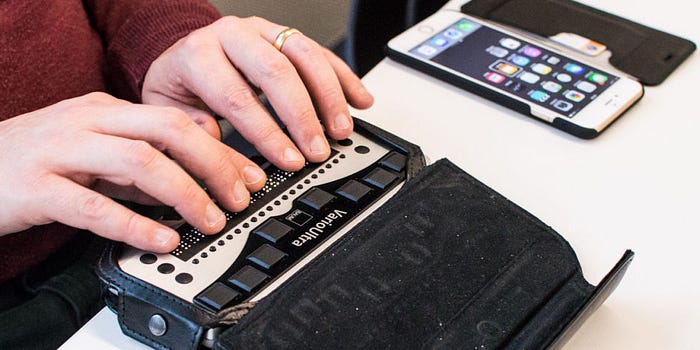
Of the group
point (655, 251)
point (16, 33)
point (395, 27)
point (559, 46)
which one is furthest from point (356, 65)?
point (655, 251)

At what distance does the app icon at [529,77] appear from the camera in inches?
27.9

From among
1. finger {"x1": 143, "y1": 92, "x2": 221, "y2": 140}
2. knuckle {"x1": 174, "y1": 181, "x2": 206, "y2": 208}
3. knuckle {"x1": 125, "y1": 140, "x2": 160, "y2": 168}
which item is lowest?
finger {"x1": 143, "y1": 92, "x2": 221, "y2": 140}

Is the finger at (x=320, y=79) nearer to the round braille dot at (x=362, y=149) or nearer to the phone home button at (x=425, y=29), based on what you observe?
the round braille dot at (x=362, y=149)

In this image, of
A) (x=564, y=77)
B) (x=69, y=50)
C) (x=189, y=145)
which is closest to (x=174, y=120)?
(x=189, y=145)

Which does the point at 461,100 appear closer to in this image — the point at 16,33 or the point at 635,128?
the point at 635,128

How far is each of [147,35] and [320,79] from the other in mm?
233

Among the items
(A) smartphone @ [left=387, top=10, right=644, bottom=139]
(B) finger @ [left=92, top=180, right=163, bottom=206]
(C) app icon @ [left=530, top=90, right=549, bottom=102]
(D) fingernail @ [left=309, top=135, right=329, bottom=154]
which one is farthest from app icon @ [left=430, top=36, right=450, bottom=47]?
(B) finger @ [left=92, top=180, right=163, bottom=206]

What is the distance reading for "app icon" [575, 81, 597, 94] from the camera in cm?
70

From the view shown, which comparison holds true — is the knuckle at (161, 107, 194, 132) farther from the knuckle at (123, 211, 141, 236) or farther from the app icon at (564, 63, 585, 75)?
the app icon at (564, 63, 585, 75)

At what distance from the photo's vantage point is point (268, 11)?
969 mm

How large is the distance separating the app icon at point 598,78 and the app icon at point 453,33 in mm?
126

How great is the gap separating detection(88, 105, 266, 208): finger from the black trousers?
4.9 inches

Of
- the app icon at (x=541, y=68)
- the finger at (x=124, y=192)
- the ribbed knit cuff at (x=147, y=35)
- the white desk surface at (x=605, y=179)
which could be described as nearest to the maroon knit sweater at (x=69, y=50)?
the ribbed knit cuff at (x=147, y=35)

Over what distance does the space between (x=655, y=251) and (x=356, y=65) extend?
0.60 meters
